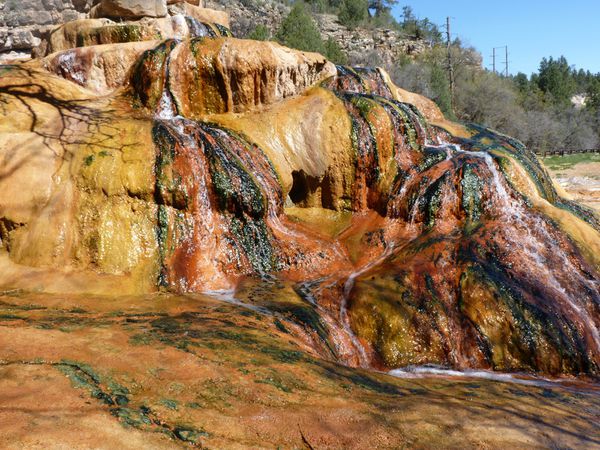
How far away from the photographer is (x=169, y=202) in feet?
22.4

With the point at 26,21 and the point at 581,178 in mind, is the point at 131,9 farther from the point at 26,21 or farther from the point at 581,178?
the point at 26,21

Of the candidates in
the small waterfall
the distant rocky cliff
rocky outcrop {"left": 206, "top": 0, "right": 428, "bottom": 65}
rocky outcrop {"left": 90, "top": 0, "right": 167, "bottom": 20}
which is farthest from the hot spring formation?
rocky outcrop {"left": 206, "top": 0, "right": 428, "bottom": 65}

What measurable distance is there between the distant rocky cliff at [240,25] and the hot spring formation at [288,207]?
13994 millimetres

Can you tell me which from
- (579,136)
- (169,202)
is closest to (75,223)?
(169,202)

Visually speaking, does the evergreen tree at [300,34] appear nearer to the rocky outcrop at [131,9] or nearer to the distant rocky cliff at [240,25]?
the distant rocky cliff at [240,25]

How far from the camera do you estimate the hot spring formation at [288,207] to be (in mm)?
6086

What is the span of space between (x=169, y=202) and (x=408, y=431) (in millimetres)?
5245

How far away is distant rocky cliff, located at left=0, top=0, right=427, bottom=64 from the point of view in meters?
28.9

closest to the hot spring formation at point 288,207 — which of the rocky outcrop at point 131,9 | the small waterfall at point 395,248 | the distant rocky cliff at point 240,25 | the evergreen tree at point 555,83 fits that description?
the small waterfall at point 395,248

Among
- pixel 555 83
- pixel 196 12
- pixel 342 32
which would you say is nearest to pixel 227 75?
pixel 196 12

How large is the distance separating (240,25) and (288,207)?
110ft

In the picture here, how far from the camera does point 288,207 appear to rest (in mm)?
9562

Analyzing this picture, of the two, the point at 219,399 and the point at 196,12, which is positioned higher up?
the point at 196,12

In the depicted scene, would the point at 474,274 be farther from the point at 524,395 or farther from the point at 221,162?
the point at 221,162
